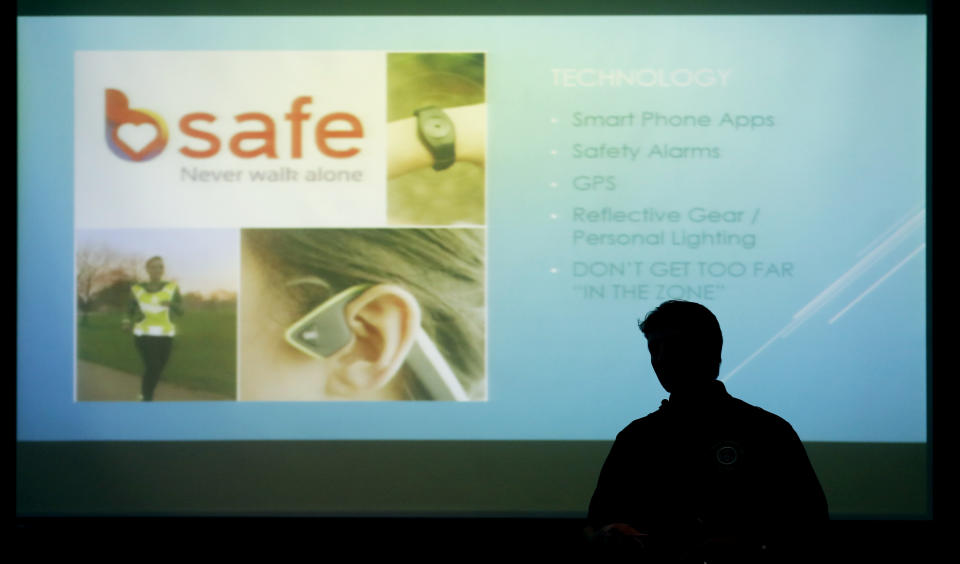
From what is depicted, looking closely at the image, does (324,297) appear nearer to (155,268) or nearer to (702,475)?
(155,268)

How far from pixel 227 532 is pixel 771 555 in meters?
2.58

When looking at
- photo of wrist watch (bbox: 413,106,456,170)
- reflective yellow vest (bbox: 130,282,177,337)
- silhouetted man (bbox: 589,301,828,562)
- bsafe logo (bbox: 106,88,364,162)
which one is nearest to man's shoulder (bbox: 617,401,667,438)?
silhouetted man (bbox: 589,301,828,562)

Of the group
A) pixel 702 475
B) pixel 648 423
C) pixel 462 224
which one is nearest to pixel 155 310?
pixel 462 224

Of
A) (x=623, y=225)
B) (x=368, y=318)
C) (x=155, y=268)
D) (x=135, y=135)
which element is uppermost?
(x=135, y=135)

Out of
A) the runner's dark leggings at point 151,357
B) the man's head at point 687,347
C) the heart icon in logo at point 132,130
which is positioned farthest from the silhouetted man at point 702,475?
the heart icon in logo at point 132,130

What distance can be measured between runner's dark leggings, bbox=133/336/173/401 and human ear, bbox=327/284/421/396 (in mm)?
640

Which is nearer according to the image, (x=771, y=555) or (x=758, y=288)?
(x=771, y=555)

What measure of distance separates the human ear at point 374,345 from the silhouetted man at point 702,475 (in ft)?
6.23

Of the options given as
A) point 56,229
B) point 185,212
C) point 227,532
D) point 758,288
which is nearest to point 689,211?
point 758,288

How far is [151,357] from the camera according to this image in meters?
3.43

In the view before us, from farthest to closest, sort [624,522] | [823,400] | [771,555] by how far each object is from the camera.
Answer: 1. [823,400]
2. [624,522]
3. [771,555]

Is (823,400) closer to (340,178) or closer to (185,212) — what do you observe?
(340,178)

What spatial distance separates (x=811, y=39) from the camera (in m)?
3.43

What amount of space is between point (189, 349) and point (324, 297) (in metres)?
0.55
